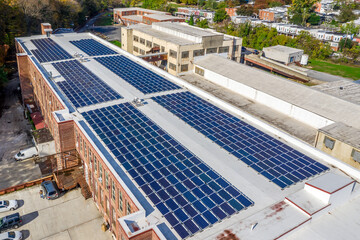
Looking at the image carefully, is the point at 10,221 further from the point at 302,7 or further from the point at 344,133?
the point at 302,7

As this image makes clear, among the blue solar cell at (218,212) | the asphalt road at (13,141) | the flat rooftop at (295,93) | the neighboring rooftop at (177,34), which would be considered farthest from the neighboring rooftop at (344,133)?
the asphalt road at (13,141)

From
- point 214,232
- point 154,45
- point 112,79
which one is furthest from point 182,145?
point 154,45

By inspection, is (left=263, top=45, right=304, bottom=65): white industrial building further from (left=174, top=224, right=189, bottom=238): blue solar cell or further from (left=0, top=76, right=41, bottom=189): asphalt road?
(left=174, top=224, right=189, bottom=238): blue solar cell

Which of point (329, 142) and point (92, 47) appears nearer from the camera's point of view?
point (329, 142)

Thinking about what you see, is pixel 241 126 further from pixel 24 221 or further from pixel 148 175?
pixel 24 221

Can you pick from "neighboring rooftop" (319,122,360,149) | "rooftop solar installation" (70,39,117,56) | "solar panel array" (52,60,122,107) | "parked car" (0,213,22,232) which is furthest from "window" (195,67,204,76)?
"parked car" (0,213,22,232)

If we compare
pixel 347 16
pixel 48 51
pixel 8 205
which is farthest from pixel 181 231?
pixel 347 16
